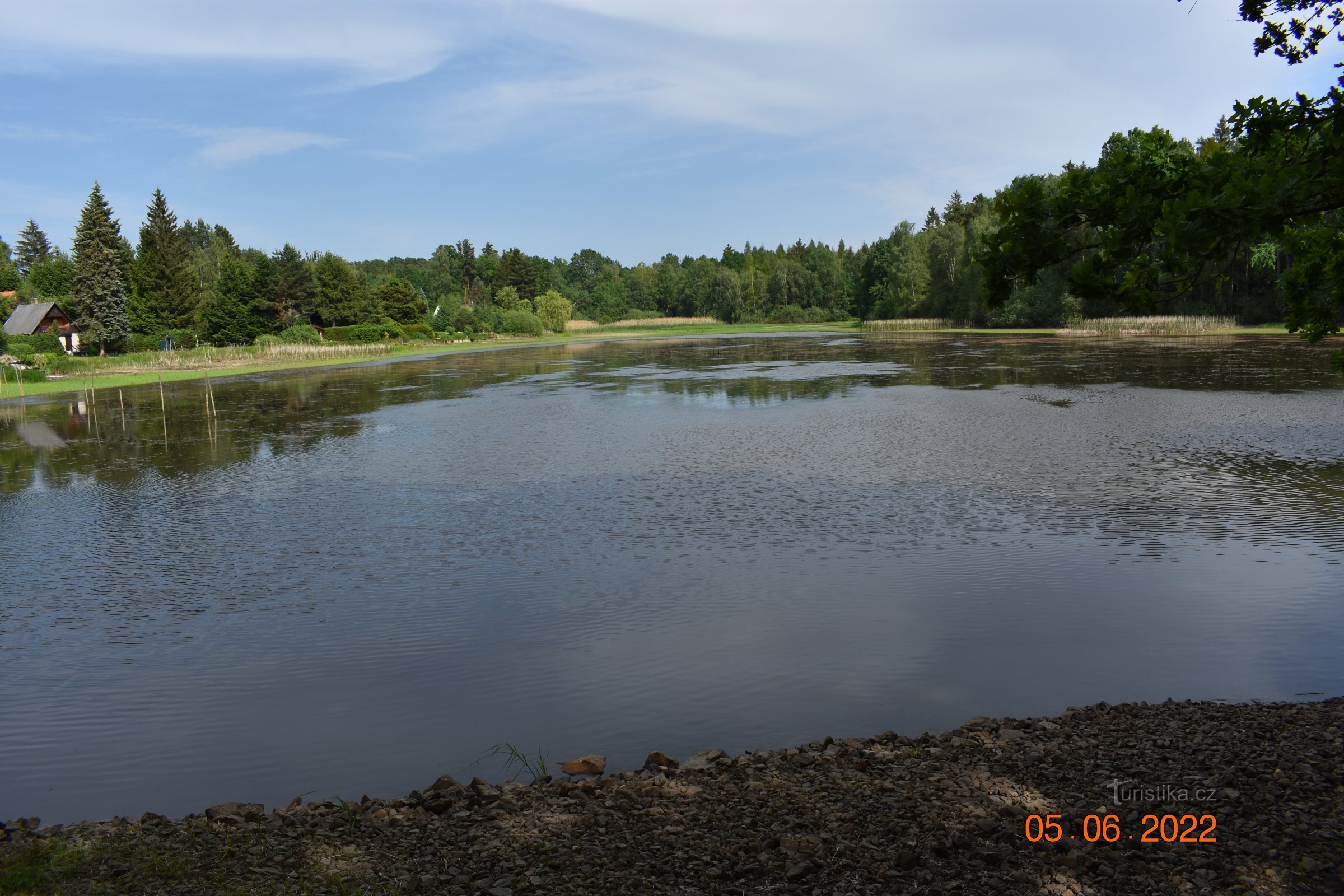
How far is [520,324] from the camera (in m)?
108

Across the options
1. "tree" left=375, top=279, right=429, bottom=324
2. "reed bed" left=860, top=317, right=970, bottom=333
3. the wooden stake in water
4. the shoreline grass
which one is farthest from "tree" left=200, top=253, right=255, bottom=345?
"reed bed" left=860, top=317, right=970, bottom=333

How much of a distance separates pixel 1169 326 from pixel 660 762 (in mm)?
71168

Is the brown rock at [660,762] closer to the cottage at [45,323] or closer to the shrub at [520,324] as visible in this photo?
the cottage at [45,323]

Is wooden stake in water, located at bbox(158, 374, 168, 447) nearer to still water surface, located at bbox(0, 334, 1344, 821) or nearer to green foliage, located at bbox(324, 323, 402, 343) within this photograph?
still water surface, located at bbox(0, 334, 1344, 821)

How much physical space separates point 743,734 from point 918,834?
2.07 meters

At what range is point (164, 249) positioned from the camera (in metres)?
82.1

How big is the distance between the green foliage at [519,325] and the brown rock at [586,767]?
343 feet

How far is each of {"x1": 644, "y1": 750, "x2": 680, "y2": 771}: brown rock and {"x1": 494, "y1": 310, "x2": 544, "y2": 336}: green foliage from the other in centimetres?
10488

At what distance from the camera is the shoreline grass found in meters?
47.7

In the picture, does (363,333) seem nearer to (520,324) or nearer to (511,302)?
(520,324)

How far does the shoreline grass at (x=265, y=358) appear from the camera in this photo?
47.7 m

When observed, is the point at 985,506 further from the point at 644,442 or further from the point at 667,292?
the point at 667,292

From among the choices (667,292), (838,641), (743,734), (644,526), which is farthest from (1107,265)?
(667,292)

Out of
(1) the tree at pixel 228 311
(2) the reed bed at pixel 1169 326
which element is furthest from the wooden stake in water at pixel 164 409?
(2) the reed bed at pixel 1169 326
